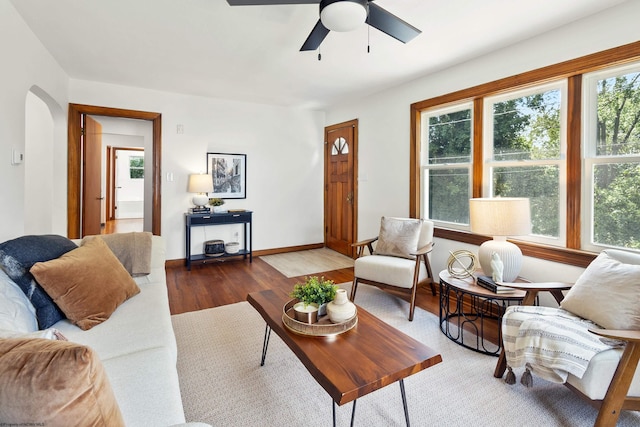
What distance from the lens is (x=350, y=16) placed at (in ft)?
5.91

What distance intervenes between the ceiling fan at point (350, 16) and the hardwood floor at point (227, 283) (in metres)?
2.09

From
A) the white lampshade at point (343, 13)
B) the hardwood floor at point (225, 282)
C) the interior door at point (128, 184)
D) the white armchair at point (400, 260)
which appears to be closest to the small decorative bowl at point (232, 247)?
the hardwood floor at point (225, 282)

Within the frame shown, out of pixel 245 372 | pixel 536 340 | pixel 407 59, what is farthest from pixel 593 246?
pixel 245 372

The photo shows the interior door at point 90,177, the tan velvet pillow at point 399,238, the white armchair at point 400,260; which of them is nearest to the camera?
the white armchair at point 400,260

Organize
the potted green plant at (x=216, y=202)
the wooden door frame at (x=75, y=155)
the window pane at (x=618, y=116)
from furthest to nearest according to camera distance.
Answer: the potted green plant at (x=216, y=202) < the wooden door frame at (x=75, y=155) < the window pane at (x=618, y=116)

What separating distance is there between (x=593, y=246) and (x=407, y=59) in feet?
7.34

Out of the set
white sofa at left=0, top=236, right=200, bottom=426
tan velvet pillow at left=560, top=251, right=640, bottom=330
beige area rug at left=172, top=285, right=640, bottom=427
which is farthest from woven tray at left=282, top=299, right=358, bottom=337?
tan velvet pillow at left=560, top=251, right=640, bottom=330

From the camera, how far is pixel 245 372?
197cm

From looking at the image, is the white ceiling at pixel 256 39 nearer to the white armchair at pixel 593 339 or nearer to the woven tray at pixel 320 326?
the white armchair at pixel 593 339

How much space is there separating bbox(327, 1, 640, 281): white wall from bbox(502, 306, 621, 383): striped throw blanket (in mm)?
1007

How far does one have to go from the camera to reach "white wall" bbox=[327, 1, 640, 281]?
2273mm

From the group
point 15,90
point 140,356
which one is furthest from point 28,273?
point 15,90

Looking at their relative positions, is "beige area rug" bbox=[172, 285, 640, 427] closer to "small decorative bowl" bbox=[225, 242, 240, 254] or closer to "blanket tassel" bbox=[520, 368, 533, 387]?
"blanket tassel" bbox=[520, 368, 533, 387]

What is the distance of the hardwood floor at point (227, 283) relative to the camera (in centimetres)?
313
